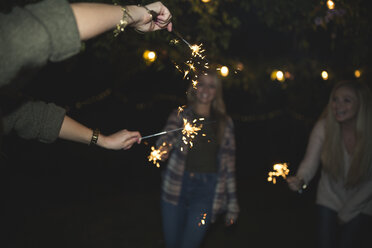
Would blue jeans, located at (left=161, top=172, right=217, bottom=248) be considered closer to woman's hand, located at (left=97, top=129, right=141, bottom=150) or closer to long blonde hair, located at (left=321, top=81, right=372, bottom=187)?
long blonde hair, located at (left=321, top=81, right=372, bottom=187)

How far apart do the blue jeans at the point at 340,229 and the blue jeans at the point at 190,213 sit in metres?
1.32

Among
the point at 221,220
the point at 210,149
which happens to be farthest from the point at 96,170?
the point at 210,149

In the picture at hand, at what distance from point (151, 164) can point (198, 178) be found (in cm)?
525

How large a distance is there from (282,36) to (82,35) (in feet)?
55.7

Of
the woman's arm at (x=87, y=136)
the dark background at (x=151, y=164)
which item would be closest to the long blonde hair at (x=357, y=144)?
the dark background at (x=151, y=164)

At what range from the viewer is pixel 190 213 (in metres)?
3.51

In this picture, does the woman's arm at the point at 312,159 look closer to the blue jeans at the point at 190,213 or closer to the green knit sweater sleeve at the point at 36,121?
the blue jeans at the point at 190,213

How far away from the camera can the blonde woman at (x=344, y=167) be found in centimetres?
320

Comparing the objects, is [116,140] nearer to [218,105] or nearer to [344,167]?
[218,105]

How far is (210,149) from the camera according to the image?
3.72 meters

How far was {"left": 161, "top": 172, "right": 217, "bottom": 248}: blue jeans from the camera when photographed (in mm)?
3455

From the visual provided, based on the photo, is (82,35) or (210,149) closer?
(82,35)

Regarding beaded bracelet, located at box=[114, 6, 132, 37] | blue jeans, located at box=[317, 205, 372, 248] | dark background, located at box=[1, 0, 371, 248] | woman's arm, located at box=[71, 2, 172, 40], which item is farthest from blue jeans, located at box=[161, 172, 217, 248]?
beaded bracelet, located at box=[114, 6, 132, 37]

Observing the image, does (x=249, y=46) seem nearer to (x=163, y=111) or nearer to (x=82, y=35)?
(x=163, y=111)
